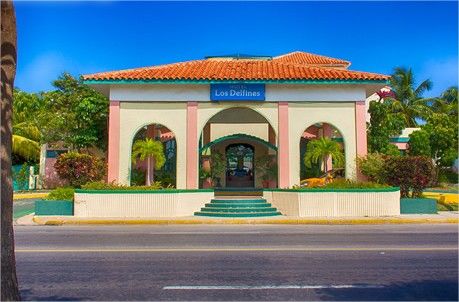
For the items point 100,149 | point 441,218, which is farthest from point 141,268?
point 100,149

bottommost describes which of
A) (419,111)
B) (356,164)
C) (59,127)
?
(356,164)

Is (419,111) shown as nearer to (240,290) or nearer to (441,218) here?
(441,218)

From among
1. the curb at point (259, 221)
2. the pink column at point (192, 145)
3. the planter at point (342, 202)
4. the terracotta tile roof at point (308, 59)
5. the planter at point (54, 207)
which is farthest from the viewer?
the terracotta tile roof at point (308, 59)

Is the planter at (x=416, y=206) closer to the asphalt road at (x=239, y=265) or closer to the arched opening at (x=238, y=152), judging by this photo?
the asphalt road at (x=239, y=265)

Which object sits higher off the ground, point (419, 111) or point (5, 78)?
point (419, 111)

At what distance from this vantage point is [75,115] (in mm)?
27016

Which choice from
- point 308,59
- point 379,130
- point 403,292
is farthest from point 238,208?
point 308,59

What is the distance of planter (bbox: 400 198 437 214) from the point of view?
1827 cm

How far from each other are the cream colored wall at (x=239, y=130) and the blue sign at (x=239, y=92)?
561 cm

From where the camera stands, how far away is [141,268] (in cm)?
786

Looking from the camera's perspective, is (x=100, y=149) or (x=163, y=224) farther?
(x=100, y=149)

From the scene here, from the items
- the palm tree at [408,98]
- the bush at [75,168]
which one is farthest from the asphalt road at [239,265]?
the palm tree at [408,98]

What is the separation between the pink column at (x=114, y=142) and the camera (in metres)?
20.5

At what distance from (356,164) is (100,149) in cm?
1539
